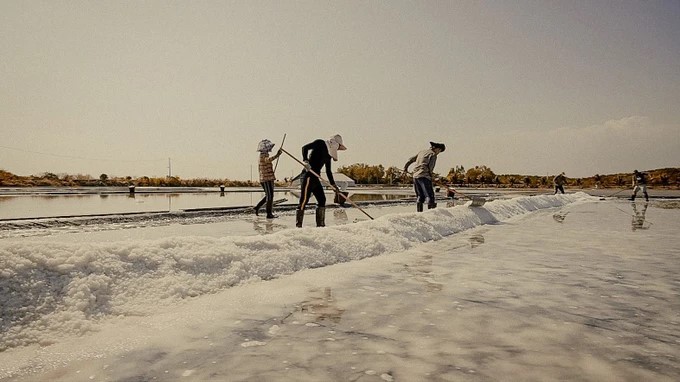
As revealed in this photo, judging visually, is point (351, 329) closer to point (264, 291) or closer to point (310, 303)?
point (310, 303)

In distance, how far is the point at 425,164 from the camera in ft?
32.5

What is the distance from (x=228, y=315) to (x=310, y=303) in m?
0.66

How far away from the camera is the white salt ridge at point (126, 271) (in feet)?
8.34

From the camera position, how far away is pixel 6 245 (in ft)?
9.25

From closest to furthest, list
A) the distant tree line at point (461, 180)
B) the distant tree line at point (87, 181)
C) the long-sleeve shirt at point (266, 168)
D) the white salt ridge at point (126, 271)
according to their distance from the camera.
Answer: the white salt ridge at point (126, 271), the long-sleeve shirt at point (266, 168), the distant tree line at point (87, 181), the distant tree line at point (461, 180)

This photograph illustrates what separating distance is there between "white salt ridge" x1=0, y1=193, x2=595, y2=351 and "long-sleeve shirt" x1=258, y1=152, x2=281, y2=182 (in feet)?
14.8

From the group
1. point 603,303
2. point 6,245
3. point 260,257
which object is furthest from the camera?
point 260,257

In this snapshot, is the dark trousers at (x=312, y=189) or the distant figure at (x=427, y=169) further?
the distant figure at (x=427, y=169)

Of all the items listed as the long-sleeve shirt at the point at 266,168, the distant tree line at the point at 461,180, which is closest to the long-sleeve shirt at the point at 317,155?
the long-sleeve shirt at the point at 266,168

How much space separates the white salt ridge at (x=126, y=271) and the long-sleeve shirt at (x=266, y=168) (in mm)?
4510

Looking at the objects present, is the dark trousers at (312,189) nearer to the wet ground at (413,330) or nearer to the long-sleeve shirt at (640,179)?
the wet ground at (413,330)

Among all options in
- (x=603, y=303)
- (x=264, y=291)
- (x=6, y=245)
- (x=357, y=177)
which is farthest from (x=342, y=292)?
(x=357, y=177)

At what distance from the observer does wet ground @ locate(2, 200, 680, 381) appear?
2016mm

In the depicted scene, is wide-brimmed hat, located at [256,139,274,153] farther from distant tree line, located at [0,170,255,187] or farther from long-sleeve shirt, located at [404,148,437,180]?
distant tree line, located at [0,170,255,187]
